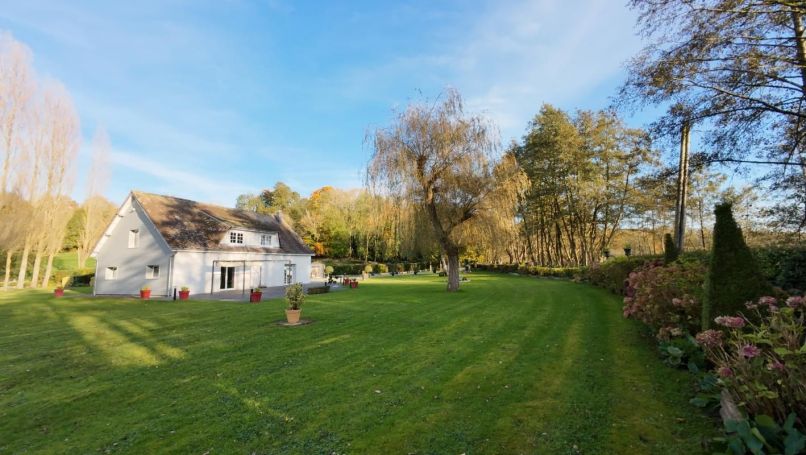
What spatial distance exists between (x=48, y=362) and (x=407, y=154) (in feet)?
44.6

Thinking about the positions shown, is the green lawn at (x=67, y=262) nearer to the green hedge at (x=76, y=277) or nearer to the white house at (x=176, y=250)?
the green hedge at (x=76, y=277)

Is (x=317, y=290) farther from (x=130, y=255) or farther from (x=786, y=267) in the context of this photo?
(x=786, y=267)

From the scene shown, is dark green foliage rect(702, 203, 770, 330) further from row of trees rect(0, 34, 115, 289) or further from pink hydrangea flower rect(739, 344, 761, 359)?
row of trees rect(0, 34, 115, 289)

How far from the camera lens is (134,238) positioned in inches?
875

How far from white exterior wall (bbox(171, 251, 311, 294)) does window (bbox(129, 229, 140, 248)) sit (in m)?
3.77

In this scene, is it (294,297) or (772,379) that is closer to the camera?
(772,379)

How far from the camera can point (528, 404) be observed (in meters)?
4.26

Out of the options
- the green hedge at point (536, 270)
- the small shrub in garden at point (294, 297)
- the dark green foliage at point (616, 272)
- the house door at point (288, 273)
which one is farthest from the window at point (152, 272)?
the green hedge at point (536, 270)

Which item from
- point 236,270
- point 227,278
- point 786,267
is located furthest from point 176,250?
point 786,267

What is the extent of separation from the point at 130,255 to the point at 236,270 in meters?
5.96

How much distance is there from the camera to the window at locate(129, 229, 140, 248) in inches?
869

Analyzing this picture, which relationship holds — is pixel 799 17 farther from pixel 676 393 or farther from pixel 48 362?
pixel 48 362

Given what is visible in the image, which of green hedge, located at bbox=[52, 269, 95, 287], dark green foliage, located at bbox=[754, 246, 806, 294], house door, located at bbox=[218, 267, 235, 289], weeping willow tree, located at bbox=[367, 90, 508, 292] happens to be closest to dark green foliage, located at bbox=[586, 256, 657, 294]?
dark green foliage, located at bbox=[754, 246, 806, 294]

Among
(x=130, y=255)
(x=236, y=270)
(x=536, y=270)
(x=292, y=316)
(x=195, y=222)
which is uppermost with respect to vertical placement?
(x=195, y=222)
